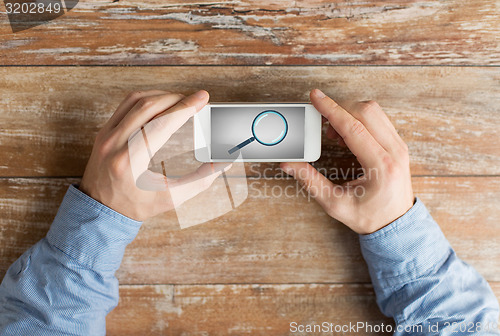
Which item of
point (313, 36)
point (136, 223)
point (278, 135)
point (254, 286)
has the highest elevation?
point (313, 36)

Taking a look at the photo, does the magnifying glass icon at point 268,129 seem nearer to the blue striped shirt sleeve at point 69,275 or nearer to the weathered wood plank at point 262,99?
the weathered wood plank at point 262,99

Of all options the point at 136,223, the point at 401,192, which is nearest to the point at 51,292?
the point at 136,223

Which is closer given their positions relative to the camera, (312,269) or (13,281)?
(13,281)

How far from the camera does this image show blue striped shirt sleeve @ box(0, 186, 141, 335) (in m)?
0.64

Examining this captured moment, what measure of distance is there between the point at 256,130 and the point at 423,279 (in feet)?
1.23

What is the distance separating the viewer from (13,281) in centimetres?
66

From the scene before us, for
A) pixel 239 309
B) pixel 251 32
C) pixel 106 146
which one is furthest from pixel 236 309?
pixel 251 32

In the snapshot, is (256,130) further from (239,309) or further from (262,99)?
(239,309)

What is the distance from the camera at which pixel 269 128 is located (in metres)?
Result: 0.67

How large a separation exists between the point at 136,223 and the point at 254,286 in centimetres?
25

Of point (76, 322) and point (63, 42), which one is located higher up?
point (63, 42)

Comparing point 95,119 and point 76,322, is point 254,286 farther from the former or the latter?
point 95,119

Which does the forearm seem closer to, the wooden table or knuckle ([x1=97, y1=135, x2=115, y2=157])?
the wooden table

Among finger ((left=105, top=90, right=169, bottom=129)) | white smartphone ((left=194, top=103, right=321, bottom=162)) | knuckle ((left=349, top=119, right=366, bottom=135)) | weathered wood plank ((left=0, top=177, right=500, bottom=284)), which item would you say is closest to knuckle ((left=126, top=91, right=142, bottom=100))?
finger ((left=105, top=90, right=169, bottom=129))
